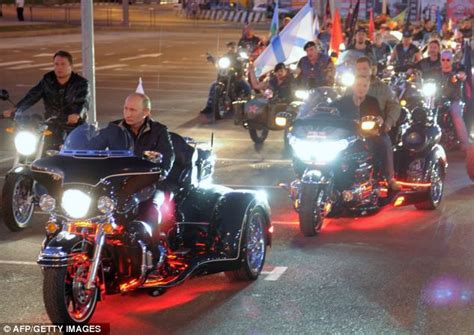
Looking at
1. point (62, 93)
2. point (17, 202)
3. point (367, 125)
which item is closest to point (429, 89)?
point (367, 125)

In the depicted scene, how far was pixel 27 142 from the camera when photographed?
34.7 ft

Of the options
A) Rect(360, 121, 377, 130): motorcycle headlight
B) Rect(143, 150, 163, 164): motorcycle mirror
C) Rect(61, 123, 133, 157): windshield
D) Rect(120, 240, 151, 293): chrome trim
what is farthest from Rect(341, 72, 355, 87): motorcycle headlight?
Rect(120, 240, 151, 293): chrome trim

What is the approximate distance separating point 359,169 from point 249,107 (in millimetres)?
5613

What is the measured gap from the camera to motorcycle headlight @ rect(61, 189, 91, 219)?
22.5 feet

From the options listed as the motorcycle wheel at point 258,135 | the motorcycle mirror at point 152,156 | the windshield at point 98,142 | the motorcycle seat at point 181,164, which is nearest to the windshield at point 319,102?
the motorcycle seat at point 181,164

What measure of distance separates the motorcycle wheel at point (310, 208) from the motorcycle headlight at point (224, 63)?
1021 centimetres

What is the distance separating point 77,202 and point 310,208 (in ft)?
11.5

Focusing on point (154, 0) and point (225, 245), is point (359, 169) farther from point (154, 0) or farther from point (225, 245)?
point (154, 0)

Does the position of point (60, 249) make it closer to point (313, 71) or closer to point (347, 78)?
point (347, 78)

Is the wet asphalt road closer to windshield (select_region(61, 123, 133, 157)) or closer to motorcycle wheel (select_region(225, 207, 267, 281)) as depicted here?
motorcycle wheel (select_region(225, 207, 267, 281))

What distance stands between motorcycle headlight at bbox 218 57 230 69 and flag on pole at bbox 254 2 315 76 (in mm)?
570

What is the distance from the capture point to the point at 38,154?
1060cm

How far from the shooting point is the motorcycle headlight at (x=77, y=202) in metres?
6.87

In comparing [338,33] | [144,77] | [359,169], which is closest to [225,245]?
[359,169]
